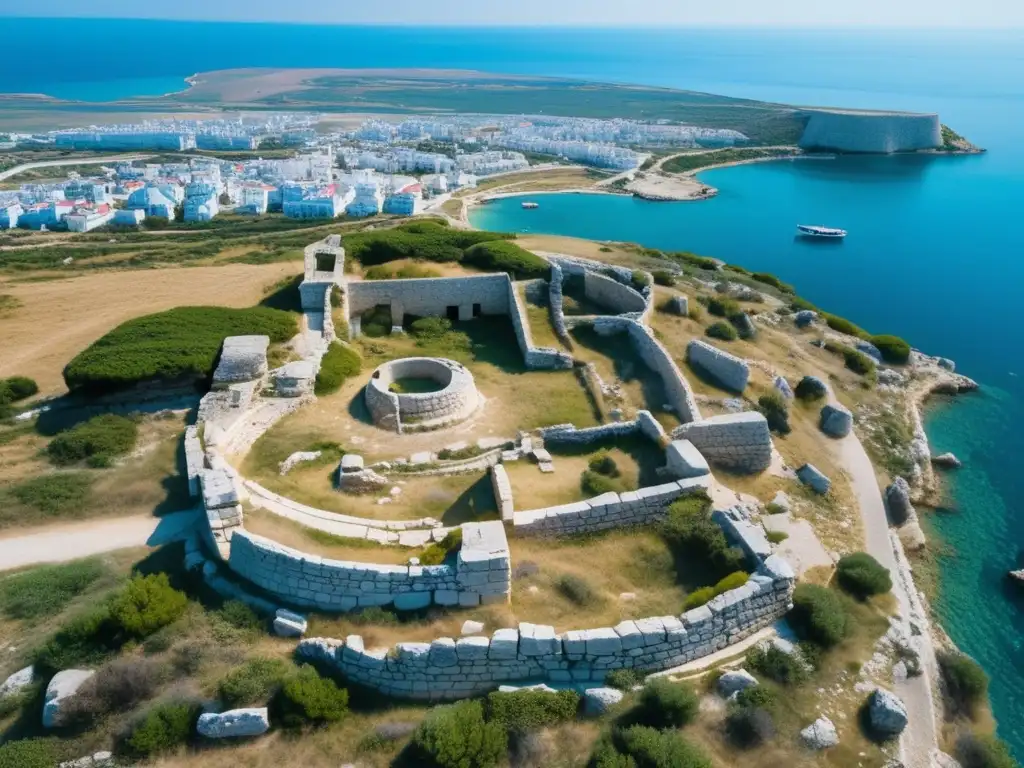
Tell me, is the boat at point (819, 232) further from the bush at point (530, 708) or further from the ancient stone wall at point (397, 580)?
the bush at point (530, 708)

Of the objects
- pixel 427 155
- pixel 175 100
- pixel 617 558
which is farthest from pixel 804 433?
pixel 175 100

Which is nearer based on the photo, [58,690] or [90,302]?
[58,690]

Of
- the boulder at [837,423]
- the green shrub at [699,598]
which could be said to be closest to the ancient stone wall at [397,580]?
the green shrub at [699,598]

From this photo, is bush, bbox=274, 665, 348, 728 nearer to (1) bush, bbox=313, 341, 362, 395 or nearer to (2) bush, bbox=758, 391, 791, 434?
(1) bush, bbox=313, 341, 362, 395

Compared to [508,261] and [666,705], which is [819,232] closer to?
[508,261]

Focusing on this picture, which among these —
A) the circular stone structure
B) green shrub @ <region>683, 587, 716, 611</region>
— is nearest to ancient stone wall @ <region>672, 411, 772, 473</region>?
green shrub @ <region>683, 587, 716, 611</region>

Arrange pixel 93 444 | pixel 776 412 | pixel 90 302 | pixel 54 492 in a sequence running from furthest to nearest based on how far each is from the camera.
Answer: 1. pixel 90 302
2. pixel 776 412
3. pixel 93 444
4. pixel 54 492

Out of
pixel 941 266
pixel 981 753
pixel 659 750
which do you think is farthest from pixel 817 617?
pixel 941 266
